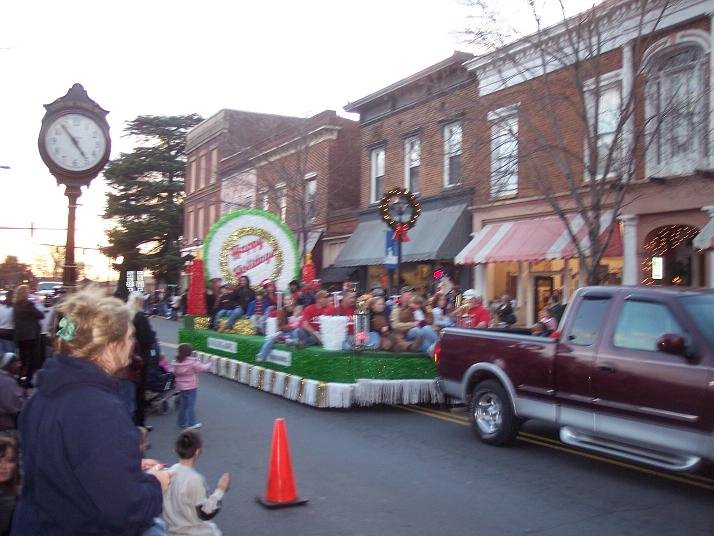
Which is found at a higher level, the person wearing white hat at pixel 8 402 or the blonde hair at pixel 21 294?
the blonde hair at pixel 21 294

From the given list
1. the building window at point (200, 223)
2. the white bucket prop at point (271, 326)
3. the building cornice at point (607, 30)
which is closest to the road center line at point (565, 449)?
the white bucket prop at point (271, 326)

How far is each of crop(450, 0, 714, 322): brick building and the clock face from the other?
945 cm

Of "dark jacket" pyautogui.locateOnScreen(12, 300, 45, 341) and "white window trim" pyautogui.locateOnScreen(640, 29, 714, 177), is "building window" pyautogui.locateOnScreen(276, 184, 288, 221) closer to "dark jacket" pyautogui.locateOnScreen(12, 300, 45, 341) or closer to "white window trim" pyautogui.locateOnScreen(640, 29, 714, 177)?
"white window trim" pyautogui.locateOnScreen(640, 29, 714, 177)

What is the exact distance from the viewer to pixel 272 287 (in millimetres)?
15648

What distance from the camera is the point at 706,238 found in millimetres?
14102

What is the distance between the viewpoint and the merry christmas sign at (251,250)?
15.6 meters

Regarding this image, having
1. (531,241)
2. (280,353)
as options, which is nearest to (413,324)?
(280,353)

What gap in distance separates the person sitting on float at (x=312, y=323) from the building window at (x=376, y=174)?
45.2 feet

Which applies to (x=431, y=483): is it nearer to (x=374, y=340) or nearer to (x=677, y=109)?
(x=374, y=340)

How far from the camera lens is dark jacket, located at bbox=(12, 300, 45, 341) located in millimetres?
11430

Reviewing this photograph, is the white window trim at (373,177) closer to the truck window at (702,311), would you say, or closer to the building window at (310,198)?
the building window at (310,198)

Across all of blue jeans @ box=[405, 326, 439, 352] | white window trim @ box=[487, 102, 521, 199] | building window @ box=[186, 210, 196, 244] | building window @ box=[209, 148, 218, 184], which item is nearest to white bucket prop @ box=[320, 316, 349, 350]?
blue jeans @ box=[405, 326, 439, 352]

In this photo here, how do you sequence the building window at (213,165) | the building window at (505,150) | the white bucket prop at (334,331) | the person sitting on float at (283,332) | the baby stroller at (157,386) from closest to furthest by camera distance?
the baby stroller at (157,386) < the white bucket prop at (334,331) < the person sitting on float at (283,332) < the building window at (505,150) < the building window at (213,165)

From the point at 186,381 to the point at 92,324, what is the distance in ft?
22.6
